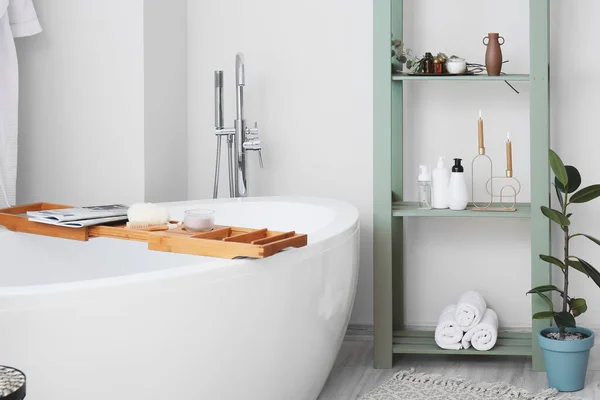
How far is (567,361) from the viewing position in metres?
2.75

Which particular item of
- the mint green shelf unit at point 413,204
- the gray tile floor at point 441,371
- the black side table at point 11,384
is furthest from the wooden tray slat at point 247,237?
the mint green shelf unit at point 413,204

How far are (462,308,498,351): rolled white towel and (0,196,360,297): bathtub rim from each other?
0.65 metres

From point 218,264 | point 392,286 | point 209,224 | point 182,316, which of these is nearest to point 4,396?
point 182,316

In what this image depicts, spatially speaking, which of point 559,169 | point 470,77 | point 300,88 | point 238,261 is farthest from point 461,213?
point 238,261

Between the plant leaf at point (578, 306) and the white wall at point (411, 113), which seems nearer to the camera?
the plant leaf at point (578, 306)

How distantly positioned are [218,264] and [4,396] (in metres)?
0.65

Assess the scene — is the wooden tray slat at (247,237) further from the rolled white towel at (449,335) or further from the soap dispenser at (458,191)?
the rolled white towel at (449,335)

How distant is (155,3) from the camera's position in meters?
3.23

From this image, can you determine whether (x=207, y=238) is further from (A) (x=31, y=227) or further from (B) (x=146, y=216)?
(A) (x=31, y=227)

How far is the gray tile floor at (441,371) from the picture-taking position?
9.22ft

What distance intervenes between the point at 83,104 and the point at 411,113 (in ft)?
4.28

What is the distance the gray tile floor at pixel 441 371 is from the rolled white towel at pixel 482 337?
10cm

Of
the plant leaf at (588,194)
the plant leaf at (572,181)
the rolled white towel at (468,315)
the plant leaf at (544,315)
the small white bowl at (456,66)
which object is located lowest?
the rolled white towel at (468,315)

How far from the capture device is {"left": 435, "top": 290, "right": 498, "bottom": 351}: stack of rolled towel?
2.99 m
